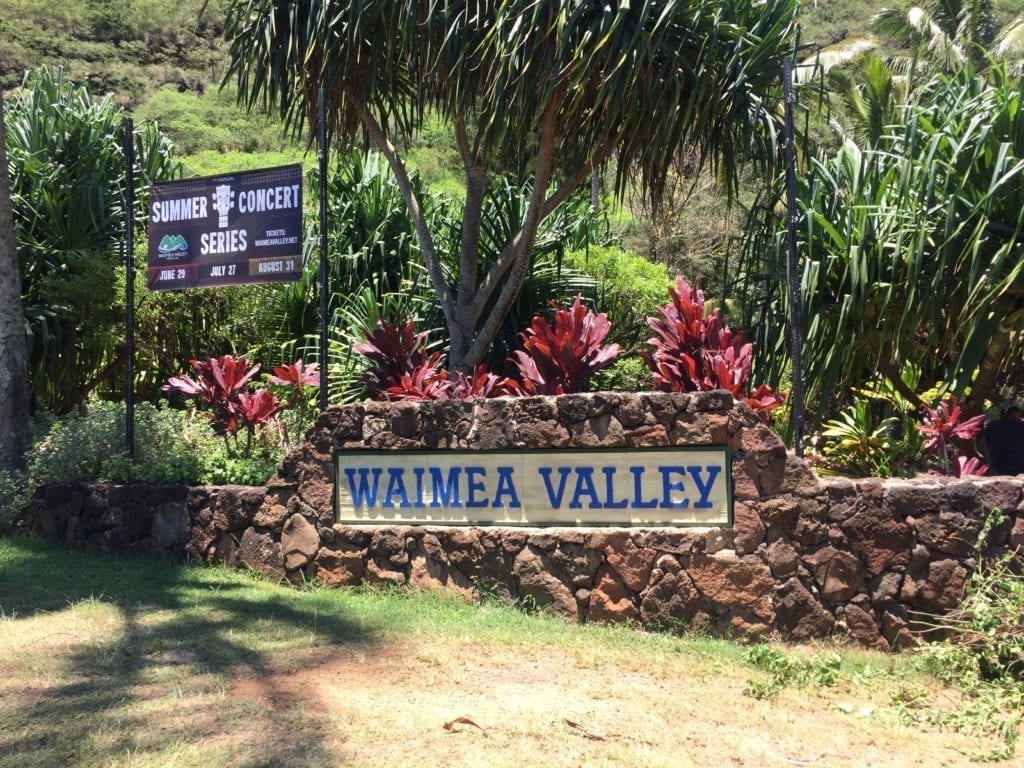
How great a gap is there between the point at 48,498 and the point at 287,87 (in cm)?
411

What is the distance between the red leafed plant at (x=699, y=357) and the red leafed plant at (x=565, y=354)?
0.40m

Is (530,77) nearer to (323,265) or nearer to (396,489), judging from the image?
(323,265)

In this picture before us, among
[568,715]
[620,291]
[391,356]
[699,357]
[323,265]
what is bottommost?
Answer: [568,715]

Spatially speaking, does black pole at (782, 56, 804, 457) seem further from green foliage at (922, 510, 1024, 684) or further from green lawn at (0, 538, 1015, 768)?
green lawn at (0, 538, 1015, 768)

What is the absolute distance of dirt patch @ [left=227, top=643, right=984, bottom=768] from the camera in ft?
15.1

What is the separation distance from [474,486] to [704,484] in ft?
5.16

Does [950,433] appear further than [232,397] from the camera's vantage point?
No

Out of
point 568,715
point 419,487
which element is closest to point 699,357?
point 419,487

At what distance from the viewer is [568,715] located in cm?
498

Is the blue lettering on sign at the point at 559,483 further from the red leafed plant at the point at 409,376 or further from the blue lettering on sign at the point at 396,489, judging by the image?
the blue lettering on sign at the point at 396,489

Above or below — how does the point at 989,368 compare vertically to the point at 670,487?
above

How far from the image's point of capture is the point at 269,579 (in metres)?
7.71

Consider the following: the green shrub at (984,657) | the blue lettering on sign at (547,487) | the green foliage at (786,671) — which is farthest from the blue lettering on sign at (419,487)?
the green shrub at (984,657)

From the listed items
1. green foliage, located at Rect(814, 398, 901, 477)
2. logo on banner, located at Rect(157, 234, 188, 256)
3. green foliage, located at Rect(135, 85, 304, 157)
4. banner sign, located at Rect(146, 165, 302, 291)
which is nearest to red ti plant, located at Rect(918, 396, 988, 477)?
green foliage, located at Rect(814, 398, 901, 477)
